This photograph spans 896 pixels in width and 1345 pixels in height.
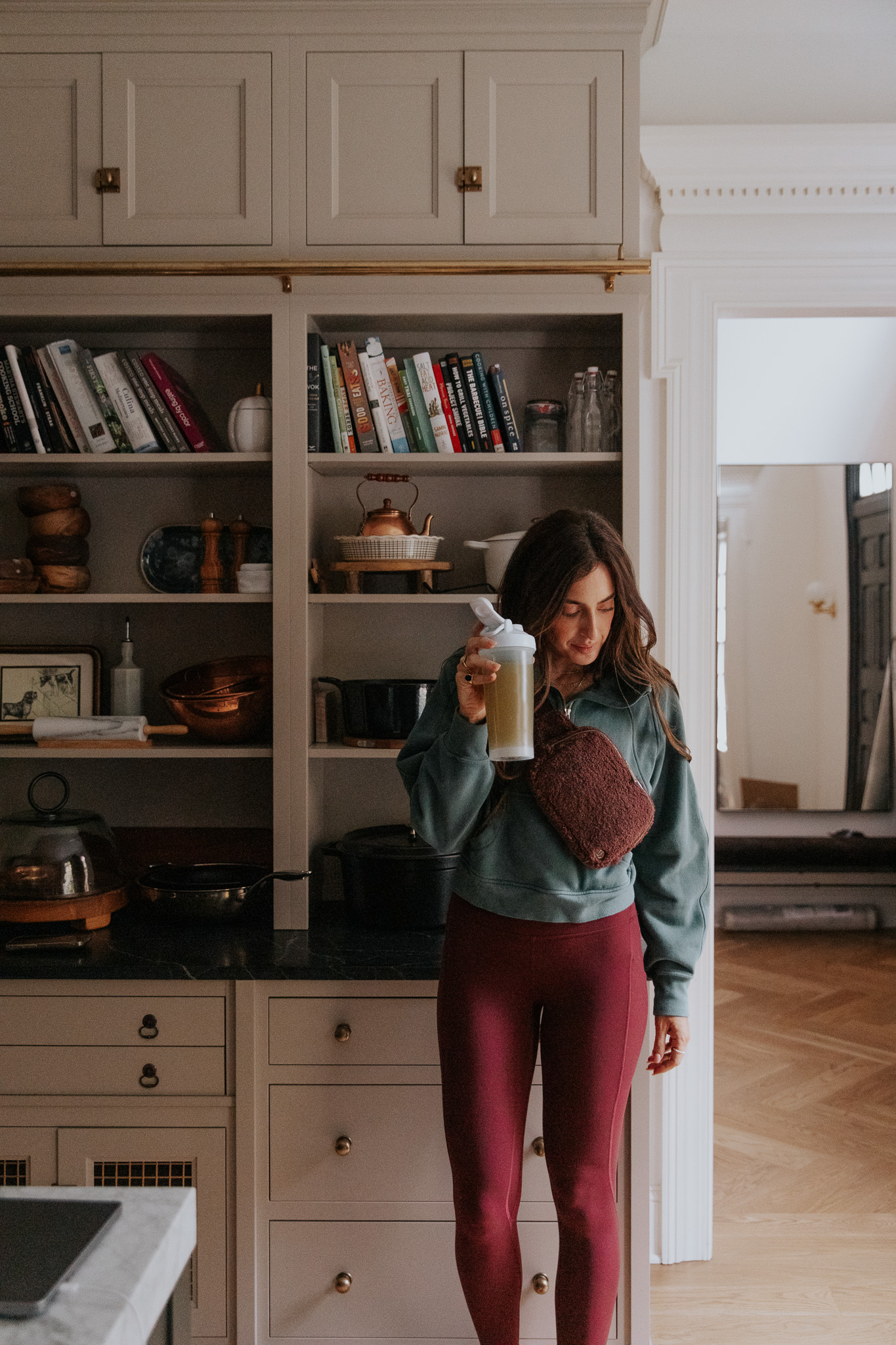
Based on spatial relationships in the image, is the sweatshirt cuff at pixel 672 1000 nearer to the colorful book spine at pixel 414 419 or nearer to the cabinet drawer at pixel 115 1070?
the cabinet drawer at pixel 115 1070

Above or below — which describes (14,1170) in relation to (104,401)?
below

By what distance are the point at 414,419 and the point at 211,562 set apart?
557mm

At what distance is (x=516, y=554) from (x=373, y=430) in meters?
0.69

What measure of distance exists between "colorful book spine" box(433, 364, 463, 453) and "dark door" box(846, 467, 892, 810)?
125 inches

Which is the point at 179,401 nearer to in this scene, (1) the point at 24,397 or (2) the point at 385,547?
(1) the point at 24,397

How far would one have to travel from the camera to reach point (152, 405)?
219 centimetres

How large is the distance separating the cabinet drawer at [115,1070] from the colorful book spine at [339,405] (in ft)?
4.13

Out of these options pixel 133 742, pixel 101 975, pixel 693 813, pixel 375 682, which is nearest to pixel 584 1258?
pixel 693 813

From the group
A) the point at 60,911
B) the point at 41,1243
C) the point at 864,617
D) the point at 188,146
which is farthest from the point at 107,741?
the point at 864,617

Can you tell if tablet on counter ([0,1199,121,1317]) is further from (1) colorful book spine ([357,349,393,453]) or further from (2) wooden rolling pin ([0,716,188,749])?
(1) colorful book spine ([357,349,393,453])

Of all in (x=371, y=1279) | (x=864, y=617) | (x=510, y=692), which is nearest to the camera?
(x=510, y=692)

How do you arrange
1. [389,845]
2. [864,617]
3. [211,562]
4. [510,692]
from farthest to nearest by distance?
[864,617], [211,562], [389,845], [510,692]

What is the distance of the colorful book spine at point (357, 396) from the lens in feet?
7.06

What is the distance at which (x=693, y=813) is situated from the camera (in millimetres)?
1706
